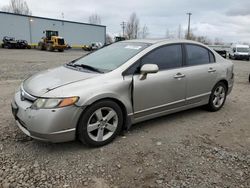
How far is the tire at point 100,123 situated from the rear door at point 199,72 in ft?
5.13

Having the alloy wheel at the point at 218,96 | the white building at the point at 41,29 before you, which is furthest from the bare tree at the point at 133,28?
the alloy wheel at the point at 218,96

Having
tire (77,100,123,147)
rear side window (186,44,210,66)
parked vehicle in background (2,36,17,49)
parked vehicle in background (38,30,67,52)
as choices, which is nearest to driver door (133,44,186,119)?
rear side window (186,44,210,66)

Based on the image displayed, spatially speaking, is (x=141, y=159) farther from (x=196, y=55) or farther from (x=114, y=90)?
(x=196, y=55)

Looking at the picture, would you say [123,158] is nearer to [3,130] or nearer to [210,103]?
[3,130]

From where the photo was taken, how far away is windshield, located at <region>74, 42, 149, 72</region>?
363 centimetres

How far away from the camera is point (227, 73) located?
4.98 m

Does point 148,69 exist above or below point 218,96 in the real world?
above

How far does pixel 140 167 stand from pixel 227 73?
317 centimetres

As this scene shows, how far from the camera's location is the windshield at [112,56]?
363cm

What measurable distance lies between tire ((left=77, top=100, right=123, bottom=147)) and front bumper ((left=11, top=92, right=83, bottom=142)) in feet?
0.39

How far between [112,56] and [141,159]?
1.75 metres

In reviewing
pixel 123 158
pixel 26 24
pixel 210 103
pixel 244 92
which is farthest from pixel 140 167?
pixel 26 24

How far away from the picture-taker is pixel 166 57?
4000 millimetres

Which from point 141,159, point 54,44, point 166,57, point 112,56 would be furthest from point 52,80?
point 54,44
